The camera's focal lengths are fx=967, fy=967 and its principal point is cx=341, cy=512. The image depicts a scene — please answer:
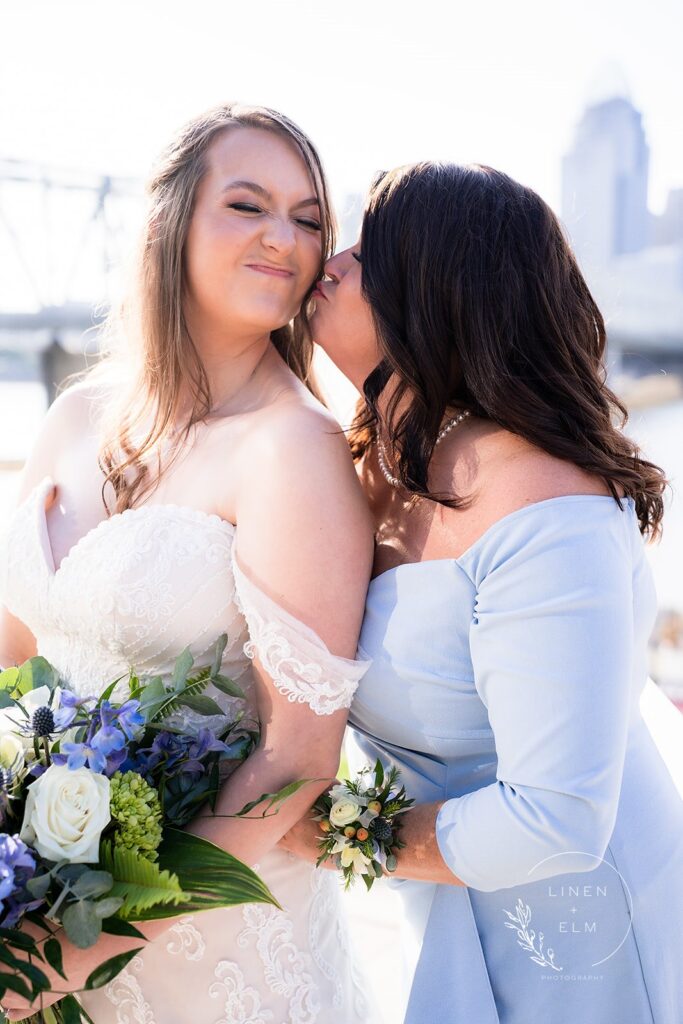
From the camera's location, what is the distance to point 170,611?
1862 millimetres

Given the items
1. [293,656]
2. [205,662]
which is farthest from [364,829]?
[205,662]

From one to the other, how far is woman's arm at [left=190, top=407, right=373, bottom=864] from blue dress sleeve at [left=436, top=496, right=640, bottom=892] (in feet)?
0.91

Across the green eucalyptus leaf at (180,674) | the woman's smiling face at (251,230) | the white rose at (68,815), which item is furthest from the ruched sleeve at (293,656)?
the woman's smiling face at (251,230)

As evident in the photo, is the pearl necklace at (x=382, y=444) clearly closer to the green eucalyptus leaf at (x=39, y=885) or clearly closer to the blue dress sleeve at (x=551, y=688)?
the blue dress sleeve at (x=551, y=688)

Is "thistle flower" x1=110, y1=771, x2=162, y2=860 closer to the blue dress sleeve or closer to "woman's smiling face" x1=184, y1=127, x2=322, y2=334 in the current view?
the blue dress sleeve

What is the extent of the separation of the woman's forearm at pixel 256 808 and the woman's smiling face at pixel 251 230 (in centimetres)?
98

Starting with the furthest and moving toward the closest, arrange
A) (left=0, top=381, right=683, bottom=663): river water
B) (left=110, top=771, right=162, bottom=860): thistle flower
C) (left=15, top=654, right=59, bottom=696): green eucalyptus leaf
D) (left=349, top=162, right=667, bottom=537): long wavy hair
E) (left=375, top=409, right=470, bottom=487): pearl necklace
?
(left=0, top=381, right=683, bottom=663): river water, (left=375, top=409, right=470, bottom=487): pearl necklace, (left=349, top=162, right=667, bottom=537): long wavy hair, (left=15, top=654, right=59, bottom=696): green eucalyptus leaf, (left=110, top=771, right=162, bottom=860): thistle flower

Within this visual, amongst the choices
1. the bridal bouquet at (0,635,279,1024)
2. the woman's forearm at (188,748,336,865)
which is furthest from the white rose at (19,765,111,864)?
the woman's forearm at (188,748,336,865)

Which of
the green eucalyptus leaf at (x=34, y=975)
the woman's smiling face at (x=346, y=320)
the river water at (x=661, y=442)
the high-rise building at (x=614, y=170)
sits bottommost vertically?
the river water at (x=661, y=442)

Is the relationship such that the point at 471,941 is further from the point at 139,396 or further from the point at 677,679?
the point at 677,679

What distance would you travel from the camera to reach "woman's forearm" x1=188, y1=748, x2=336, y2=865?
5.56 feet

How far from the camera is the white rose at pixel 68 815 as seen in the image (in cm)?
135

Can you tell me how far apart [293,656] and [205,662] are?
0.25 meters

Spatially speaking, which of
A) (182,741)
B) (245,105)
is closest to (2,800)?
(182,741)
